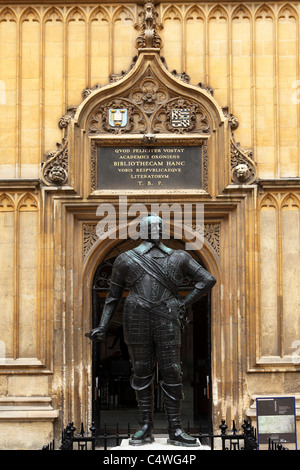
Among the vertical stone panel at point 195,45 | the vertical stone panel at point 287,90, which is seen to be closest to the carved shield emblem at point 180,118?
the vertical stone panel at point 195,45

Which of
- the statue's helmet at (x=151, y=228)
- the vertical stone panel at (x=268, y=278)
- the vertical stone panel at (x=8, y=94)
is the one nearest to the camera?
the statue's helmet at (x=151, y=228)

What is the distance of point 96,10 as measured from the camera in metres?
12.5

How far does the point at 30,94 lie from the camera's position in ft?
40.4

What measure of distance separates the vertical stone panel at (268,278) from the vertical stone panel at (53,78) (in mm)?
4042

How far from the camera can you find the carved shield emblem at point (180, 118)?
12.3 metres

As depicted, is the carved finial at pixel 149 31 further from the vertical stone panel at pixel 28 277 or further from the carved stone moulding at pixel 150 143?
the vertical stone panel at pixel 28 277

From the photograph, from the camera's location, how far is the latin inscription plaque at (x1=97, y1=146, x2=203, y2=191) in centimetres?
1226

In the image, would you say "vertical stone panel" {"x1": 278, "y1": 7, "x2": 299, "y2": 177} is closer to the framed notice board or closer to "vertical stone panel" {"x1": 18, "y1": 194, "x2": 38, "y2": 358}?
the framed notice board

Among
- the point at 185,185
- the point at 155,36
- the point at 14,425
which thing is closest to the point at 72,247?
the point at 185,185

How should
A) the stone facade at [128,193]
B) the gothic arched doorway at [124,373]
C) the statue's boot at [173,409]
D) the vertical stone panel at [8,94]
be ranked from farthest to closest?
the gothic arched doorway at [124,373] < the vertical stone panel at [8,94] < the stone facade at [128,193] < the statue's boot at [173,409]

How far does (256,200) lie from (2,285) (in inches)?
188

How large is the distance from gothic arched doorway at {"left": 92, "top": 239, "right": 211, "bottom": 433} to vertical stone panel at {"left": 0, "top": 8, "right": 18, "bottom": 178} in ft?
8.33

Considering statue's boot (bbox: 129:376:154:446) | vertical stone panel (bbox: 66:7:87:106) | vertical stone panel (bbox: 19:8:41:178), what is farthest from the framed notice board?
vertical stone panel (bbox: 66:7:87:106)

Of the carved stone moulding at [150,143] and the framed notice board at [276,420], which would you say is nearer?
the framed notice board at [276,420]
